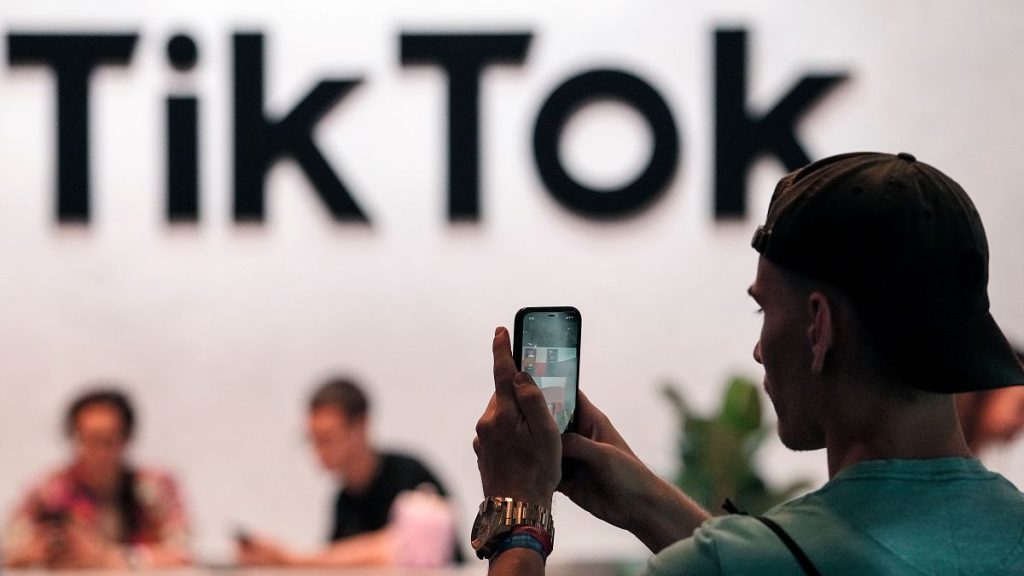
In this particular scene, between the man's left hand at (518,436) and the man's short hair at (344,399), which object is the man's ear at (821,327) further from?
the man's short hair at (344,399)

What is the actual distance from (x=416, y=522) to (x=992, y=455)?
1.94 meters

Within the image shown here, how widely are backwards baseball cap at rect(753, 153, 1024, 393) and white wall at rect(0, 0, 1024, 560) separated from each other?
4.46m

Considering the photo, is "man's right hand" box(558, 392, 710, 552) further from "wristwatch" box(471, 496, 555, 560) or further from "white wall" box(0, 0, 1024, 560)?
"white wall" box(0, 0, 1024, 560)

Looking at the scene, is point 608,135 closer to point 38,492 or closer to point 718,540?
point 38,492

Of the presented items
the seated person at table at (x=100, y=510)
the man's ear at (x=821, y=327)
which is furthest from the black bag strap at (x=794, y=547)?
the seated person at table at (x=100, y=510)

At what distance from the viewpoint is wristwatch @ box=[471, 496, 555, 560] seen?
95 cm

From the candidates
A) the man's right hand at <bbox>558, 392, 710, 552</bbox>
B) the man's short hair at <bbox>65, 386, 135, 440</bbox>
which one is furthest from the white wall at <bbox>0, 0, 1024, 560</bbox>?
the man's right hand at <bbox>558, 392, 710, 552</bbox>

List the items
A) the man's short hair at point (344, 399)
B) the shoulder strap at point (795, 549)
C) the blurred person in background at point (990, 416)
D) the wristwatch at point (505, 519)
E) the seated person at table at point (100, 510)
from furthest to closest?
the man's short hair at point (344, 399)
the seated person at table at point (100, 510)
the blurred person in background at point (990, 416)
the wristwatch at point (505, 519)
the shoulder strap at point (795, 549)

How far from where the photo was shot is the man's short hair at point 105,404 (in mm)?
5070

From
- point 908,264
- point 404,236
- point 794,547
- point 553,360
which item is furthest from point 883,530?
point 404,236

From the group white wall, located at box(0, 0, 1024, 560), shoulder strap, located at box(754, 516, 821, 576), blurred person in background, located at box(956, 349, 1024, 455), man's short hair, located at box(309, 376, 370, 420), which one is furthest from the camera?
white wall, located at box(0, 0, 1024, 560)

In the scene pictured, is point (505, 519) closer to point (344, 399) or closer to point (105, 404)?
point (344, 399)

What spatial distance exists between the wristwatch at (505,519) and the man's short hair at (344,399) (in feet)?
13.4

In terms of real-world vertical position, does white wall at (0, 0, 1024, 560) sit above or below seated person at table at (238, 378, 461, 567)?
above
